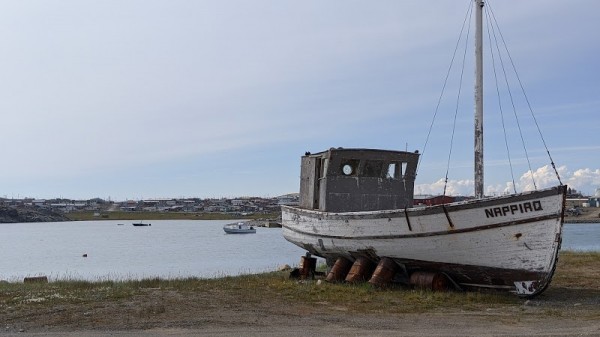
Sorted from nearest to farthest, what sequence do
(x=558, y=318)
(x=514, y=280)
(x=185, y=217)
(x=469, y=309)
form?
1. (x=558, y=318)
2. (x=469, y=309)
3. (x=514, y=280)
4. (x=185, y=217)

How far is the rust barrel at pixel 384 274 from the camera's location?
1583 cm

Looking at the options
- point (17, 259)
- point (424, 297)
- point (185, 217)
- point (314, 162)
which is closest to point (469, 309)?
point (424, 297)

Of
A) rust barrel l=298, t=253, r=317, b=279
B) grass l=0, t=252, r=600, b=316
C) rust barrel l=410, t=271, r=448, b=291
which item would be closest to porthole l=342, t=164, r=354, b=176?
rust barrel l=298, t=253, r=317, b=279

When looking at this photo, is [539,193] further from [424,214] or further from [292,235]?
[292,235]

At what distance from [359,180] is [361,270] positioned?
3778 millimetres

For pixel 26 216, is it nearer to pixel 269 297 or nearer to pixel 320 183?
pixel 320 183

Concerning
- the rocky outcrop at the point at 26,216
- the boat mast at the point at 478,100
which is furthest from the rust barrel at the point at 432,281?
the rocky outcrop at the point at 26,216

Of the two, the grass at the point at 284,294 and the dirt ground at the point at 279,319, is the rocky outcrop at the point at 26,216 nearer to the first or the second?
the grass at the point at 284,294

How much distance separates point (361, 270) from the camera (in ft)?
55.1

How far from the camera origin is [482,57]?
17.1 metres

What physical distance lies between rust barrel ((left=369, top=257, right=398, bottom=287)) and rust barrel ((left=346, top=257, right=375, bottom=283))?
780 millimetres

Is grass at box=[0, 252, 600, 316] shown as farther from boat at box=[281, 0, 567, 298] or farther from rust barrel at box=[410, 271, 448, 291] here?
boat at box=[281, 0, 567, 298]

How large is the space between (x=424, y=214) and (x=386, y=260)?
2012 millimetres

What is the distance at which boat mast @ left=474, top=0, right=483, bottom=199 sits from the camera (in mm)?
16688
